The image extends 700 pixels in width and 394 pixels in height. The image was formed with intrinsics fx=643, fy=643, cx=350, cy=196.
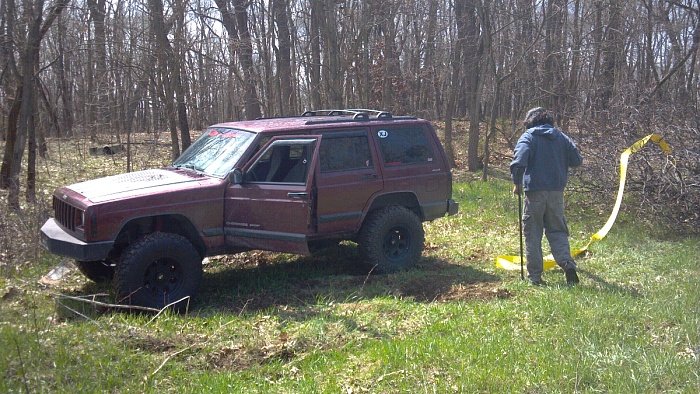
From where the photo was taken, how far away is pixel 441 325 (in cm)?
590

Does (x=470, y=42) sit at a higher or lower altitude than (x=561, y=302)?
higher

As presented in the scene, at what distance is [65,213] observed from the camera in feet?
23.1

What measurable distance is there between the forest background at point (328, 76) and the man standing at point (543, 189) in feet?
13.2

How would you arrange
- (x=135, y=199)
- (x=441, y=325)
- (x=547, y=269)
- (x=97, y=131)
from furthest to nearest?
1. (x=97, y=131)
2. (x=547, y=269)
3. (x=135, y=199)
4. (x=441, y=325)

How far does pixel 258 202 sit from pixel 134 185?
53.9 inches

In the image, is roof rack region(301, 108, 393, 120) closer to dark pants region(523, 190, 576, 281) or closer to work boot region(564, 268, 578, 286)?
dark pants region(523, 190, 576, 281)

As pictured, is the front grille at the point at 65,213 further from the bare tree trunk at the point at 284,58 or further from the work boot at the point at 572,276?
the bare tree trunk at the point at 284,58

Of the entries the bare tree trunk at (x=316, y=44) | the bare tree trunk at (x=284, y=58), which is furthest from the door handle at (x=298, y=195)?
the bare tree trunk at (x=284, y=58)

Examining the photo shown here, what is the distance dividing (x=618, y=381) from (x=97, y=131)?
17533mm

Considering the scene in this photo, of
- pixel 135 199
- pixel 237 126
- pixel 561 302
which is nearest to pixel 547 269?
pixel 561 302

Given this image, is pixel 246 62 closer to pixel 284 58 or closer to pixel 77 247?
pixel 284 58

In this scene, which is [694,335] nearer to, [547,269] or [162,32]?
[547,269]

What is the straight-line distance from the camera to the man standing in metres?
7.29

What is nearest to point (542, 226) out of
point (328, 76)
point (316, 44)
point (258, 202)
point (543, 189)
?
point (543, 189)
